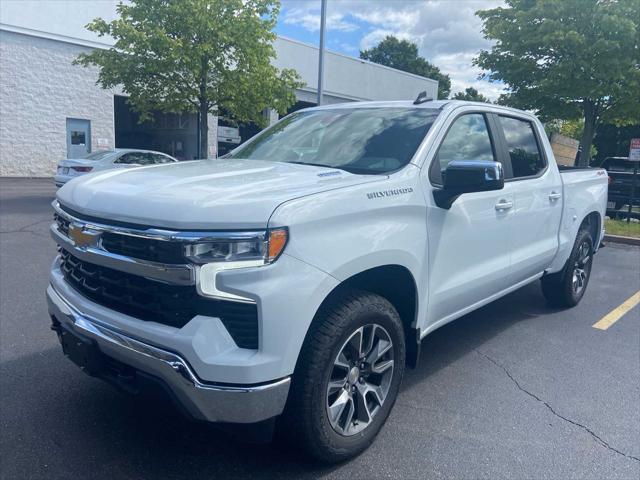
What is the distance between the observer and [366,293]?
2.76m

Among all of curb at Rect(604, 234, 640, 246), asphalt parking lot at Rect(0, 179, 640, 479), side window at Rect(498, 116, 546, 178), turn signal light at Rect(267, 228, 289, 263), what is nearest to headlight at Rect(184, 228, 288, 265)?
turn signal light at Rect(267, 228, 289, 263)

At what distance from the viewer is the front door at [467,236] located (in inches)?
127

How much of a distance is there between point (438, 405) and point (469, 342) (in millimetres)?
1265

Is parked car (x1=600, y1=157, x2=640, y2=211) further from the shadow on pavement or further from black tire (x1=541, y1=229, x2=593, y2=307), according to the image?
the shadow on pavement

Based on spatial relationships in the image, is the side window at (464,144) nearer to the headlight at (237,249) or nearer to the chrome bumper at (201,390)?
the headlight at (237,249)

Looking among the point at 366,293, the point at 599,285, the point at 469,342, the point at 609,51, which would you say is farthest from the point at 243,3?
the point at 366,293

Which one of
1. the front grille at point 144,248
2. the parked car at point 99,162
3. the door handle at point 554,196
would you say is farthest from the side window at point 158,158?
the front grille at point 144,248

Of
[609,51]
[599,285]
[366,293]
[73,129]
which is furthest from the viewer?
[73,129]

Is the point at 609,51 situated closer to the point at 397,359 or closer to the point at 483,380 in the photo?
the point at 483,380

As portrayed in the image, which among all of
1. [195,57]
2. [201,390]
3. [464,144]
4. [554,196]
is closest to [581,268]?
[554,196]

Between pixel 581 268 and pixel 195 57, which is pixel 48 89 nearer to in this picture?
pixel 195 57

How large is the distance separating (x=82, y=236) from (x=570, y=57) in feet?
50.9

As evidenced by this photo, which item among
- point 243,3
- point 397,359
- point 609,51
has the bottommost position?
point 397,359

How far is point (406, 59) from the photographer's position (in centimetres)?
6494
